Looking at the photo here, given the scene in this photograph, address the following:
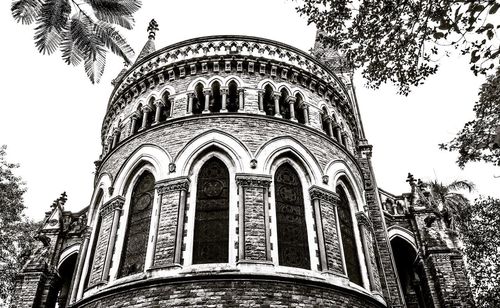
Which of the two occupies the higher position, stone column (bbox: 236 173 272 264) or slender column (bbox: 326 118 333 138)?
slender column (bbox: 326 118 333 138)

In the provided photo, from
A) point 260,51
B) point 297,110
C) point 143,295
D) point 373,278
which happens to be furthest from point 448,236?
point 143,295

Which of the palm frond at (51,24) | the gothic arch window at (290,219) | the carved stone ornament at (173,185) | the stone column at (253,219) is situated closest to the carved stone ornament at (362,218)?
the gothic arch window at (290,219)

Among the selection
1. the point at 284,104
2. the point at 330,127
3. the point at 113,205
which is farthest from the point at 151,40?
the point at 113,205

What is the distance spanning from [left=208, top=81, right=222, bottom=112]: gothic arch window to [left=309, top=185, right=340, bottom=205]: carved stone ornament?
379 centimetres

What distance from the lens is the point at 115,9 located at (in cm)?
388

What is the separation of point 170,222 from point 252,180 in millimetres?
2254

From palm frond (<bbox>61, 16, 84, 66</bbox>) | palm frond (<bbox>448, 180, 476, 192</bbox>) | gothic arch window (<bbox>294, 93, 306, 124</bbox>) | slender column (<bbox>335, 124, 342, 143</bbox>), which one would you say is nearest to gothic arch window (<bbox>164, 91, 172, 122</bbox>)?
gothic arch window (<bbox>294, 93, 306, 124</bbox>)

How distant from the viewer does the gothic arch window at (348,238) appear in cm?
1070

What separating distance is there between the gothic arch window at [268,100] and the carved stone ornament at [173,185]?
142 inches

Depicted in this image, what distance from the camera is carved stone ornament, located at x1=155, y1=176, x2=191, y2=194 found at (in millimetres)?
10414

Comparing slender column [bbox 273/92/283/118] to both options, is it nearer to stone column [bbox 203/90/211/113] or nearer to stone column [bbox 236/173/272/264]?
stone column [bbox 203/90/211/113]

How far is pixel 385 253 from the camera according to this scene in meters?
13.0

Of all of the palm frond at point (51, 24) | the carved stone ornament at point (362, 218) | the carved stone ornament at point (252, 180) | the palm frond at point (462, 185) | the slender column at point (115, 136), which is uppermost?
the palm frond at point (462, 185)

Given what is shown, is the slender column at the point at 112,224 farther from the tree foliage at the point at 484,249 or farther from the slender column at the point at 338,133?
the tree foliage at the point at 484,249
